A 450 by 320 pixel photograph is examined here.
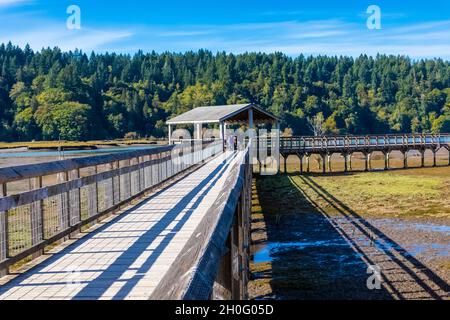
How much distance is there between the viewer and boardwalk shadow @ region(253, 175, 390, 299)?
14.3 meters

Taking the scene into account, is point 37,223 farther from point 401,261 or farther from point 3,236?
point 401,261

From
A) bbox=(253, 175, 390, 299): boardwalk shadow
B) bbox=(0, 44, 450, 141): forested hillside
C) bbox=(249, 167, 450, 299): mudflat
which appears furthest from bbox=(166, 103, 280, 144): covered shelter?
bbox=(0, 44, 450, 141): forested hillside

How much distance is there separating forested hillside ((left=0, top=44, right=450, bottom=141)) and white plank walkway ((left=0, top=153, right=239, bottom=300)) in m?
103

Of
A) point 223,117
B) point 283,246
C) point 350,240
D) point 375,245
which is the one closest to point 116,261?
point 283,246

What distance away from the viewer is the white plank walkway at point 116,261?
4.75m

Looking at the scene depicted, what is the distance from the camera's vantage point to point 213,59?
587 ft

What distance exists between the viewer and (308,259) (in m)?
17.7

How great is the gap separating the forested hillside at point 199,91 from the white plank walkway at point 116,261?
339 feet

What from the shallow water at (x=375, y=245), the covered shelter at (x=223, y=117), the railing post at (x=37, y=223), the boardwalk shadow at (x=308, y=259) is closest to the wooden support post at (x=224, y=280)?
the railing post at (x=37, y=223)

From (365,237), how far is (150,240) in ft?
50.5

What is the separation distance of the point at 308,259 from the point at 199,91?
126 metres

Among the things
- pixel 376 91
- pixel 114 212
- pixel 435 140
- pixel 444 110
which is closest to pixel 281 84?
pixel 376 91

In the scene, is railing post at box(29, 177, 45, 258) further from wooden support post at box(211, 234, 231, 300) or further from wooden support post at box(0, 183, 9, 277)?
wooden support post at box(211, 234, 231, 300)

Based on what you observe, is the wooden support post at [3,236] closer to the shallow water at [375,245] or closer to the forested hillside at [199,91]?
the shallow water at [375,245]
